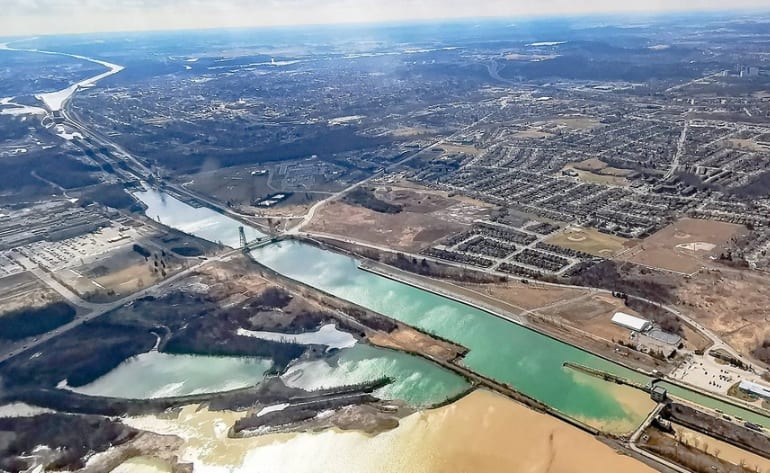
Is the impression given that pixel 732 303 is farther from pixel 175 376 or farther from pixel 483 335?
pixel 175 376

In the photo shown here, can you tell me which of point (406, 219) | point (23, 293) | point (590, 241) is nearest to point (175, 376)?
point (23, 293)

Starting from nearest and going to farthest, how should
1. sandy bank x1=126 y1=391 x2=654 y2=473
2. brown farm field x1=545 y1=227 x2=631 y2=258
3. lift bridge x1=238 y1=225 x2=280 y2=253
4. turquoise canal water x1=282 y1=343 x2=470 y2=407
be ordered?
sandy bank x1=126 y1=391 x2=654 y2=473 < turquoise canal water x1=282 y1=343 x2=470 y2=407 < brown farm field x1=545 y1=227 x2=631 y2=258 < lift bridge x1=238 y1=225 x2=280 y2=253

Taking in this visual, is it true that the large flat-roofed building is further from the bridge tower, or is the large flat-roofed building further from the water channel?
the bridge tower

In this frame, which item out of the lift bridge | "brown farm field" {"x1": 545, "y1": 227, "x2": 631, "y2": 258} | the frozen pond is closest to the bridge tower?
the lift bridge

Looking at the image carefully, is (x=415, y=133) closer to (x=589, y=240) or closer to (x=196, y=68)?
(x=589, y=240)

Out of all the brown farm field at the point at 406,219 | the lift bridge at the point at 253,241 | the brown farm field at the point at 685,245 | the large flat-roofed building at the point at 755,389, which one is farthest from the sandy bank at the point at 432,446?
the lift bridge at the point at 253,241
